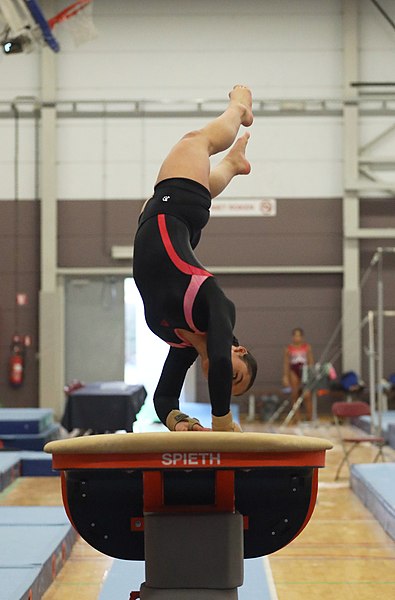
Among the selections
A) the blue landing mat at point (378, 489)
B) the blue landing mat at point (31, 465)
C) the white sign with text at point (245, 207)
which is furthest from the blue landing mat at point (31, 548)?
the white sign with text at point (245, 207)

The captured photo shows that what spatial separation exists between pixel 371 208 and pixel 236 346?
1132cm

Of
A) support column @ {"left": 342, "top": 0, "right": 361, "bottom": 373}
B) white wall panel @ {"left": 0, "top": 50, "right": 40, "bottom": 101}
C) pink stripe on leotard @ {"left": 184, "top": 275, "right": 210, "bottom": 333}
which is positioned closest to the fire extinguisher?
white wall panel @ {"left": 0, "top": 50, "right": 40, "bottom": 101}

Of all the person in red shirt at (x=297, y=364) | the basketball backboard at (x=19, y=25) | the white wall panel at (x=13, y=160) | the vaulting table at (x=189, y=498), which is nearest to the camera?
the vaulting table at (x=189, y=498)

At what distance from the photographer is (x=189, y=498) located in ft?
8.11

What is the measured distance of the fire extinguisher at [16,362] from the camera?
44.0 ft

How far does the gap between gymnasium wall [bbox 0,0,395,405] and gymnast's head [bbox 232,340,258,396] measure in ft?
35.9

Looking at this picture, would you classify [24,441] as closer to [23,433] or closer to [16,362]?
[23,433]

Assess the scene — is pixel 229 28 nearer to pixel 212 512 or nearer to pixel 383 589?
pixel 383 589

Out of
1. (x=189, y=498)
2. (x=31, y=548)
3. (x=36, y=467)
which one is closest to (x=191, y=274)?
(x=189, y=498)

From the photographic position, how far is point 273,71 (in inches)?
540

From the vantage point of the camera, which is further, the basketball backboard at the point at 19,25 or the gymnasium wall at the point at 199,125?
the gymnasium wall at the point at 199,125

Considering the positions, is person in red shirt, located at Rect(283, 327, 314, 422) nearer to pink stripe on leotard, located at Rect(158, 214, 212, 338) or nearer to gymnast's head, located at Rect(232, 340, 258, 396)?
gymnast's head, located at Rect(232, 340, 258, 396)

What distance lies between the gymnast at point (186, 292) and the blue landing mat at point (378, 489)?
3220 mm

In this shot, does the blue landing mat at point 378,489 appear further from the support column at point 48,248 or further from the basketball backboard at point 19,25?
the support column at point 48,248
